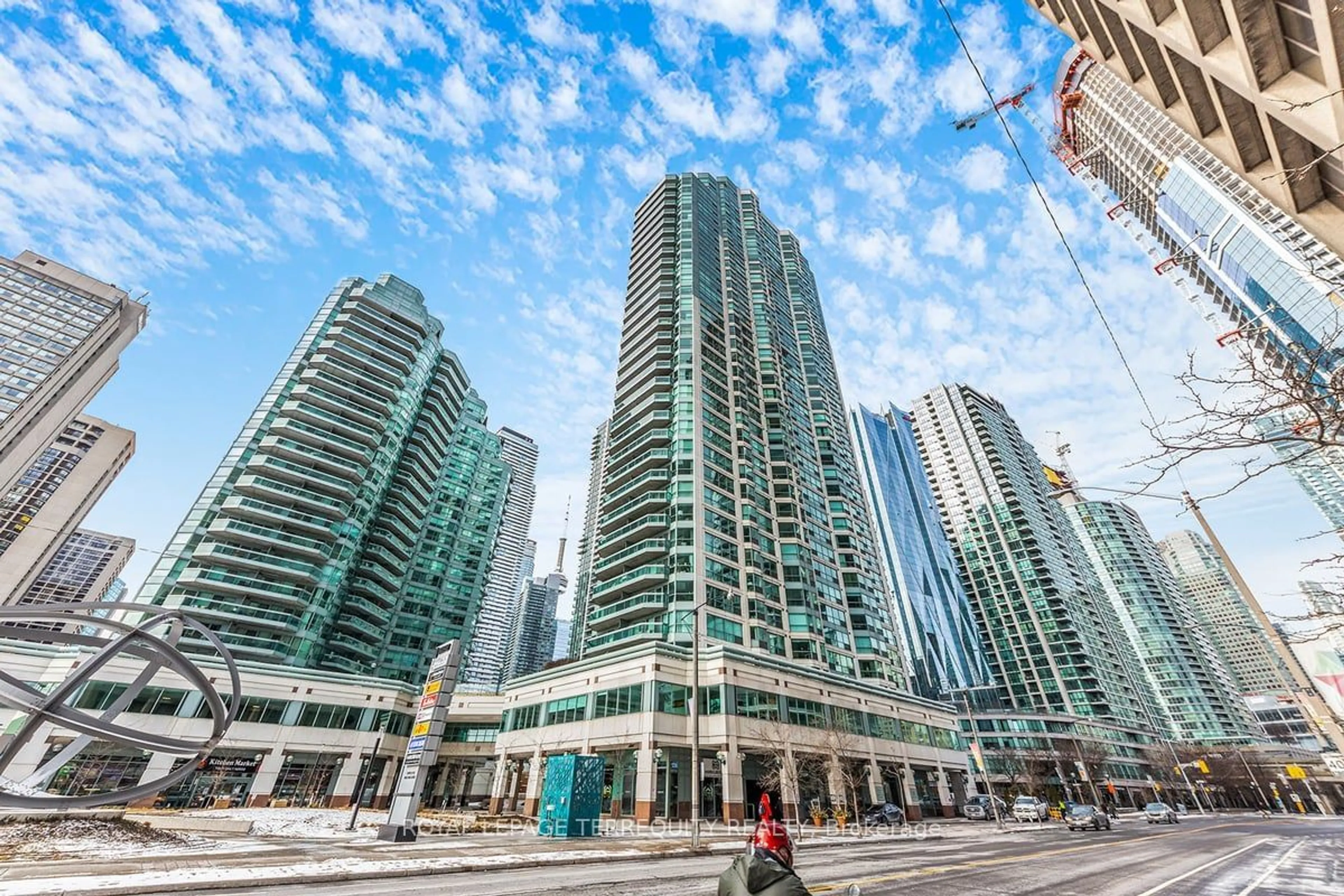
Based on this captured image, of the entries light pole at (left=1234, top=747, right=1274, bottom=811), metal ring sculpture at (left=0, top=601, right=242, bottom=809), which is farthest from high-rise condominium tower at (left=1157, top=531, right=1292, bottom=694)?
metal ring sculpture at (left=0, top=601, right=242, bottom=809)

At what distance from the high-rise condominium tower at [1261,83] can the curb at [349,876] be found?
733 inches

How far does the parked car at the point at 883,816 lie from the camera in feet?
121

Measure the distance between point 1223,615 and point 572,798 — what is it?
24577 cm

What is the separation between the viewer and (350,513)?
61.3 m

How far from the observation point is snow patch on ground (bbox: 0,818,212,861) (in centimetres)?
1257

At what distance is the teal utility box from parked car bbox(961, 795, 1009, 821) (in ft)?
138

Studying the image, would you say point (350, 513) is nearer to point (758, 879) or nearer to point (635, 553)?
point (635, 553)

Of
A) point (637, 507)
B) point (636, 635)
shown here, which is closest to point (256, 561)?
point (637, 507)

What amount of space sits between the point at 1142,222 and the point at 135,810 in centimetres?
16693

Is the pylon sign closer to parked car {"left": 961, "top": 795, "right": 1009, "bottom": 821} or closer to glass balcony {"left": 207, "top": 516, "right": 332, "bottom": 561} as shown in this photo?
glass balcony {"left": 207, "top": 516, "right": 332, "bottom": 561}

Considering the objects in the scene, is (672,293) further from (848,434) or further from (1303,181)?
(1303,181)

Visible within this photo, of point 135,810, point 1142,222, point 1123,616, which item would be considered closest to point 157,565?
point 135,810

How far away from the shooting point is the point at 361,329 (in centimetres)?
7069

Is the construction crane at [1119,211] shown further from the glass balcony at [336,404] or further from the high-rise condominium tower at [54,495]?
the high-rise condominium tower at [54,495]
